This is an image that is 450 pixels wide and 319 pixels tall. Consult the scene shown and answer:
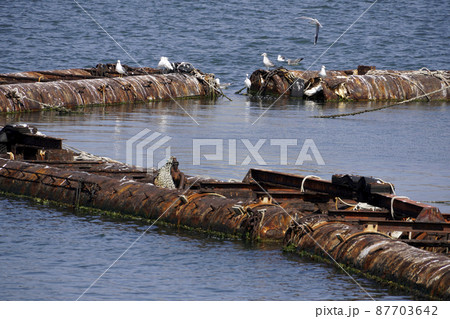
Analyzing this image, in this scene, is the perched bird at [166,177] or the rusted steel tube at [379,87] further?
the rusted steel tube at [379,87]

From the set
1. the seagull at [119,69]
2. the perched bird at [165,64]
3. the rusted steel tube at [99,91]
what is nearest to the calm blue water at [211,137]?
the rusted steel tube at [99,91]

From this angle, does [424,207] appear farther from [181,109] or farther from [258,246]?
[181,109]

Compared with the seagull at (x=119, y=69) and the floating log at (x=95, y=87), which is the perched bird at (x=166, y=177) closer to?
the floating log at (x=95, y=87)

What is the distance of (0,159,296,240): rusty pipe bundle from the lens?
61.0 ft

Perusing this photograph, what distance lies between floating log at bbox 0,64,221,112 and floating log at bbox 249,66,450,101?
3.10 m

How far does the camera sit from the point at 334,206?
65.6 feet

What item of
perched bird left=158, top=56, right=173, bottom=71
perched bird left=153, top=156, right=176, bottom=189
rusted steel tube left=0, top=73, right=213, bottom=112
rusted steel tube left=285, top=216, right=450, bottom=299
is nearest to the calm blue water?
rusted steel tube left=285, top=216, right=450, bottom=299

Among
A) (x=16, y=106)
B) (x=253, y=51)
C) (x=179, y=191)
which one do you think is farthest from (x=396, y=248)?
(x=253, y=51)

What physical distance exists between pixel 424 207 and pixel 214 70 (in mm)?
49177

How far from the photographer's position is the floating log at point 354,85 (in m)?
47.8

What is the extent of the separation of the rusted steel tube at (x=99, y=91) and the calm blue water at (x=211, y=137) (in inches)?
34.5

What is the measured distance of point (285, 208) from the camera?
63.2 feet

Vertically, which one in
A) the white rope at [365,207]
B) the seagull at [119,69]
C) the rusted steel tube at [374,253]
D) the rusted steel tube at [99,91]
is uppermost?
the seagull at [119,69]

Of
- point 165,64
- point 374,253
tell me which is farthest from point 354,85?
point 374,253
